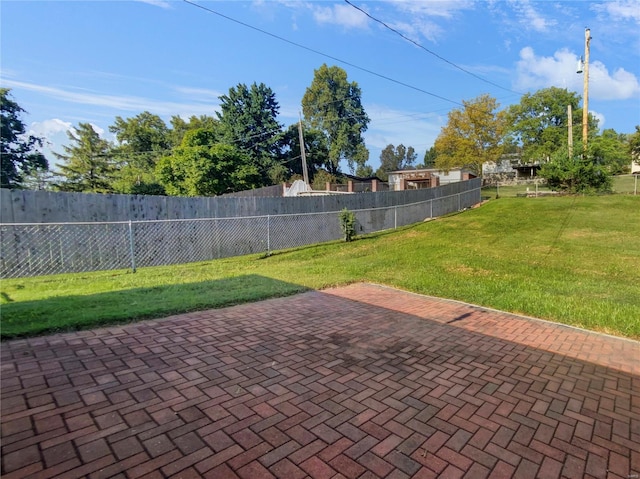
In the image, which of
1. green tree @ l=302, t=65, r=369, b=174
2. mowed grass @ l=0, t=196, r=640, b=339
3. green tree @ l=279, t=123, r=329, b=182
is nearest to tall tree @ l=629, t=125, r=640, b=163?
mowed grass @ l=0, t=196, r=640, b=339

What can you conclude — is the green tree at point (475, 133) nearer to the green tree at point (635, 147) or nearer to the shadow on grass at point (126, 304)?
the green tree at point (635, 147)

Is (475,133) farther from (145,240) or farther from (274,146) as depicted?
(145,240)

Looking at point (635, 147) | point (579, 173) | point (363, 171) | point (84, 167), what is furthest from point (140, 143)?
point (635, 147)

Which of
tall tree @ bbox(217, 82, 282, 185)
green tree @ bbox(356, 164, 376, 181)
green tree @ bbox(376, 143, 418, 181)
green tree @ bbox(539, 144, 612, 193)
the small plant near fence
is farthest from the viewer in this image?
green tree @ bbox(376, 143, 418, 181)

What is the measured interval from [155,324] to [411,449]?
10.6 feet

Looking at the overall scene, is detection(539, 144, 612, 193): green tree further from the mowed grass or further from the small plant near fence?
the small plant near fence

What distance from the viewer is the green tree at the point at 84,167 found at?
103 ft

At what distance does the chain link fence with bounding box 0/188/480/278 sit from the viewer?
Answer: 23.5 feet

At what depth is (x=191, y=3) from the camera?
21.8 feet

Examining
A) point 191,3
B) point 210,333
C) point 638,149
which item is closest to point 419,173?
point 638,149

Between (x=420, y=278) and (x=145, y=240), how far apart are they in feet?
21.7

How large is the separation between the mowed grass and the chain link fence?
632mm

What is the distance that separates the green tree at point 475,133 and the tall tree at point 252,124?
17.2 m

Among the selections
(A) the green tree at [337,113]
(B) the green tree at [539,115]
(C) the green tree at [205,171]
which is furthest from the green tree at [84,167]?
(B) the green tree at [539,115]
